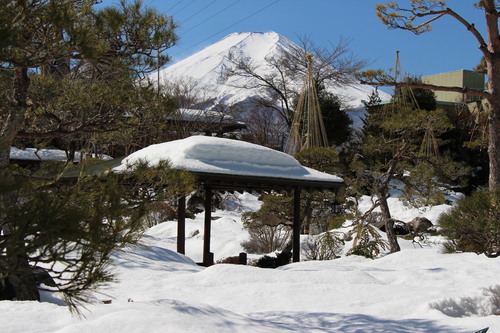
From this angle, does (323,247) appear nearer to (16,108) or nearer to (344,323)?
(344,323)

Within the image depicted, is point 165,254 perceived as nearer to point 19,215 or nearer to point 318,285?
point 318,285

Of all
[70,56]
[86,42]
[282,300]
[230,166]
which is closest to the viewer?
[86,42]

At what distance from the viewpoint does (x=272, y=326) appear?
3.59 m

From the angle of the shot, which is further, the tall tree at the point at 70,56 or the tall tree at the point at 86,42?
the tall tree at the point at 86,42

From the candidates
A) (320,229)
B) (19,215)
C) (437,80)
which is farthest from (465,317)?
(437,80)

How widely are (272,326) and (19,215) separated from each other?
2119mm

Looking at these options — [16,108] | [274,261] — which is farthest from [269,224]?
[16,108]

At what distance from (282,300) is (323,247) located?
534cm

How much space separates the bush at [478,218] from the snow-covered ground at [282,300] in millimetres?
534

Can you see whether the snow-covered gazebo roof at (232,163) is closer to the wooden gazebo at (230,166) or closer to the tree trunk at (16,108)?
the wooden gazebo at (230,166)

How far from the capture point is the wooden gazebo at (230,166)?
7594 millimetres

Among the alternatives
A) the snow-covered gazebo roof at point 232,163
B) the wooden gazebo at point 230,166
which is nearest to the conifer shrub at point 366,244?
the wooden gazebo at point 230,166

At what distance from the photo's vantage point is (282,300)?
15.6 ft

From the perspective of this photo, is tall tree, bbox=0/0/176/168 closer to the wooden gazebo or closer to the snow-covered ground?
the snow-covered ground
